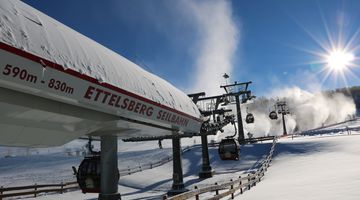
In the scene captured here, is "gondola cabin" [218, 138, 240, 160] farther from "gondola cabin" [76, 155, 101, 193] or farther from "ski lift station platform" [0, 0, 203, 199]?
"ski lift station platform" [0, 0, 203, 199]

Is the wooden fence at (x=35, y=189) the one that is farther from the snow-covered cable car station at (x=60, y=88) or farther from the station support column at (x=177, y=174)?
the snow-covered cable car station at (x=60, y=88)

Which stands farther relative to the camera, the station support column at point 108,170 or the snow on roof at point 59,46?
the station support column at point 108,170

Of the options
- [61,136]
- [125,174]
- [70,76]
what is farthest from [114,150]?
[125,174]

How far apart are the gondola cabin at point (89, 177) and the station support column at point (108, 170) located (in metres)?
0.18

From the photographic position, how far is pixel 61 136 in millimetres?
8672

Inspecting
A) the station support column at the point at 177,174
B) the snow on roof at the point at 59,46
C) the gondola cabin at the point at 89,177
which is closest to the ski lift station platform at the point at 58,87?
the snow on roof at the point at 59,46

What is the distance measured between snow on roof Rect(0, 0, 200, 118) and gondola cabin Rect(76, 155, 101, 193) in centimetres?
415

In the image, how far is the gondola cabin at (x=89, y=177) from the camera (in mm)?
10953

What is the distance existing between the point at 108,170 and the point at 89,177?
0.65 meters

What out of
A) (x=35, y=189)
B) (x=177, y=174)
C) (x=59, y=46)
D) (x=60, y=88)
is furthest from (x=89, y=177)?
(x=35, y=189)

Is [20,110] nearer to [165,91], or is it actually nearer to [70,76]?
[70,76]

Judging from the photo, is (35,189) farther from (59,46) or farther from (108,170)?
(59,46)

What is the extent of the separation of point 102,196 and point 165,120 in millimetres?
3954

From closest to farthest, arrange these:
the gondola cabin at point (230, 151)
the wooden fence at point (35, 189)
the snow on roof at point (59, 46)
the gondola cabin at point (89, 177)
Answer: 1. the snow on roof at point (59, 46)
2. the gondola cabin at point (89, 177)
3. the gondola cabin at point (230, 151)
4. the wooden fence at point (35, 189)
